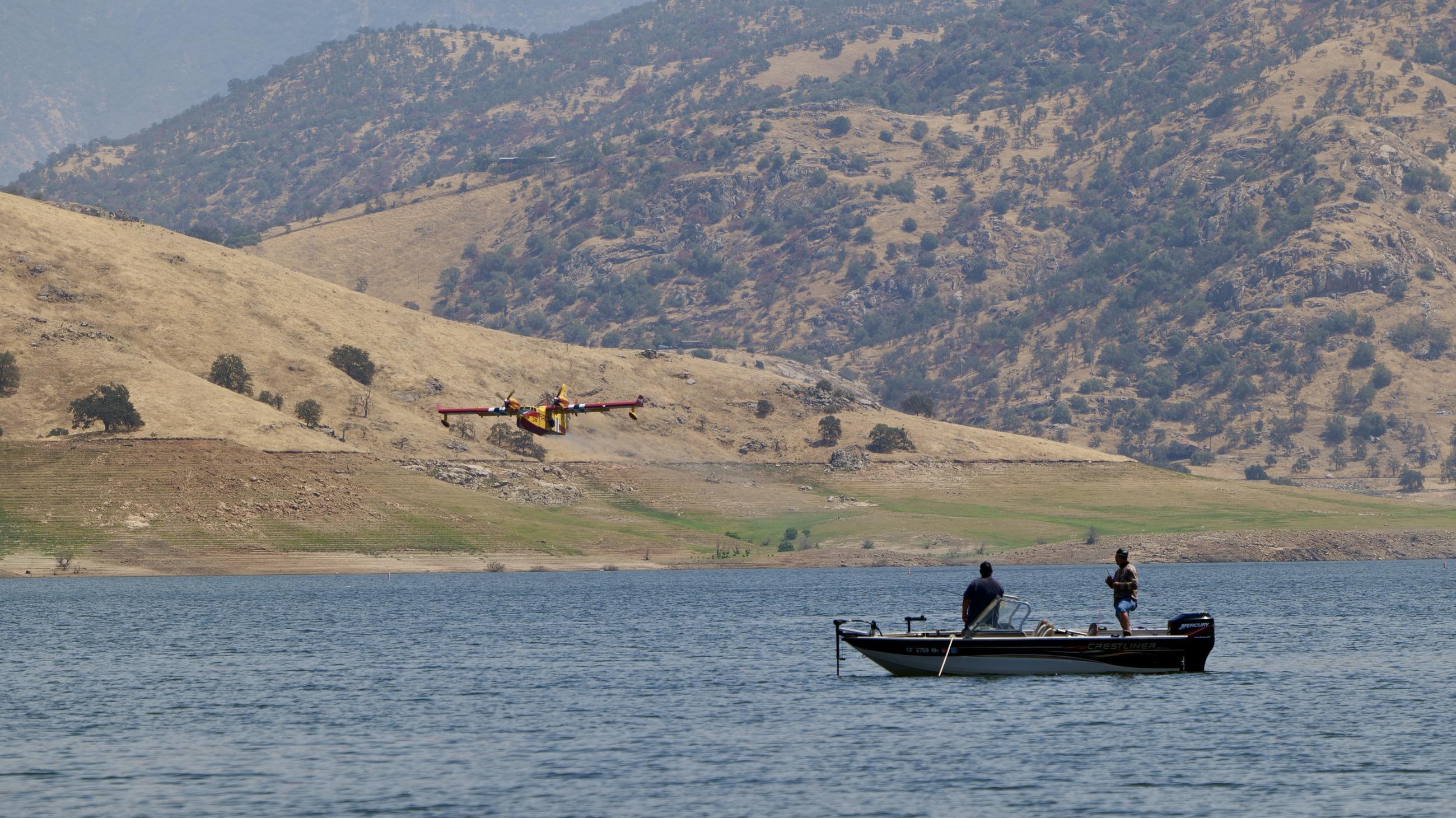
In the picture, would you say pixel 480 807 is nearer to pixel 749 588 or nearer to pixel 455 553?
pixel 749 588

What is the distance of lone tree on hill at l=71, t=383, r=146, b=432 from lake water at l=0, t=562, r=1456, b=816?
244ft

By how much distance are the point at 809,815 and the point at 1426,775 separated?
17.0m

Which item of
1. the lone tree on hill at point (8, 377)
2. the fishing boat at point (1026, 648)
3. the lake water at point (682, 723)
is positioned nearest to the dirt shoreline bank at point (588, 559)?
the lone tree on hill at point (8, 377)

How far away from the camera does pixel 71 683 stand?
72.0 metres

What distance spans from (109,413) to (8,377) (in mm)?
15501

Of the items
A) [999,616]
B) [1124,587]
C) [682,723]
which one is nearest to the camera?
[682,723]

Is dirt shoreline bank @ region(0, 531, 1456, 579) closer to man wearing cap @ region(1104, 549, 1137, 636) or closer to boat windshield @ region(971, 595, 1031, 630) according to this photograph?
boat windshield @ region(971, 595, 1031, 630)

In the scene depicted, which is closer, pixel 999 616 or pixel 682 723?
pixel 682 723

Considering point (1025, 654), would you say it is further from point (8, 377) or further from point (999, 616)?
point (8, 377)

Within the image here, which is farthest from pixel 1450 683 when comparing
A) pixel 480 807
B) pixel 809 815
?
pixel 480 807

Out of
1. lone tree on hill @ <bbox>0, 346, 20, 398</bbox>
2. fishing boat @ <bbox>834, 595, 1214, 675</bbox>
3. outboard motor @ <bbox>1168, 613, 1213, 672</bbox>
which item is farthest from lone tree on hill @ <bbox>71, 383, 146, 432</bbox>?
outboard motor @ <bbox>1168, 613, 1213, 672</bbox>

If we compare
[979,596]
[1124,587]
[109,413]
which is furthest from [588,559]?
[1124,587]

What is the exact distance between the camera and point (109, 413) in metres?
179

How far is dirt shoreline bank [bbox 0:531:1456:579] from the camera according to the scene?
159000 mm
